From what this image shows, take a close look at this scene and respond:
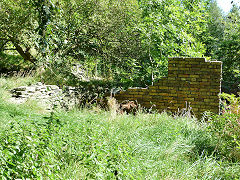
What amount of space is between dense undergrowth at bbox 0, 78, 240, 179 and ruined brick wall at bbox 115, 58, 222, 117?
1.52 metres

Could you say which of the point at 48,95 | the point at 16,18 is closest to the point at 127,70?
the point at 48,95

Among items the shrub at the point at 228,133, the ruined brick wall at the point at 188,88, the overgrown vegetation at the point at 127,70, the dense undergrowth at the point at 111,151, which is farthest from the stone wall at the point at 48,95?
the shrub at the point at 228,133

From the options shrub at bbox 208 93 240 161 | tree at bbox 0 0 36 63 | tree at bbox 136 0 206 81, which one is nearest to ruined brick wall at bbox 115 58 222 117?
tree at bbox 136 0 206 81

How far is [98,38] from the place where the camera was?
8469 mm

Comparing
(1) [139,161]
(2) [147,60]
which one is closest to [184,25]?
(2) [147,60]

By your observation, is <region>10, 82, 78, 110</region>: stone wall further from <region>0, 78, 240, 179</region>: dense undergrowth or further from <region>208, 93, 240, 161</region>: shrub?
<region>208, 93, 240, 161</region>: shrub

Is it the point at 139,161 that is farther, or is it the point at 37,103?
the point at 37,103

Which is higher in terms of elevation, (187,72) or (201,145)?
(187,72)

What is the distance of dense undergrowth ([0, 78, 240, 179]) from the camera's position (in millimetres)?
2219

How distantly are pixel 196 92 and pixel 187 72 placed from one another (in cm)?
53

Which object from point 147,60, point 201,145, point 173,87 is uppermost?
point 147,60

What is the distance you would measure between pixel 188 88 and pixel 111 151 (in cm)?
396

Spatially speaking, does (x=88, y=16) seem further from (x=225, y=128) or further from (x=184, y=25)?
(x=225, y=128)

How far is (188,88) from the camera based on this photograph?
20.9ft
